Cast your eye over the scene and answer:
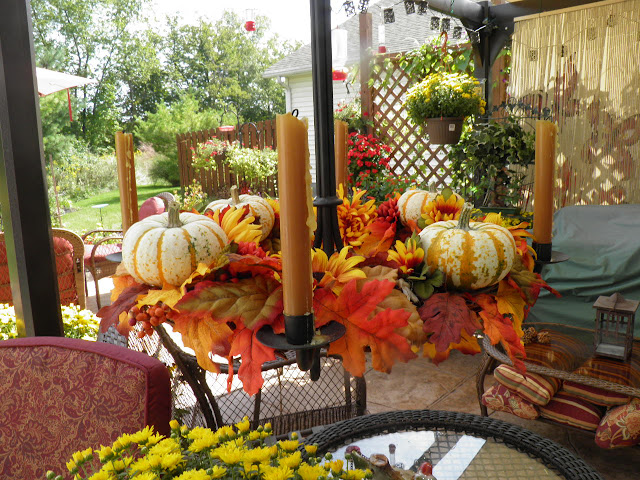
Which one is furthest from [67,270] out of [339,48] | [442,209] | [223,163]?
[223,163]

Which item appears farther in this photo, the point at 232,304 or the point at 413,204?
the point at 413,204

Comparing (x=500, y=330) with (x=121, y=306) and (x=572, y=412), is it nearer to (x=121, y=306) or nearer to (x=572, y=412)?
(x=121, y=306)

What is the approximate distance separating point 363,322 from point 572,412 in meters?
1.82

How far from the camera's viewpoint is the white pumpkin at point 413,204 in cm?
55

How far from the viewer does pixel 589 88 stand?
3.18 m

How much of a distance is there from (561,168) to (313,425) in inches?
101

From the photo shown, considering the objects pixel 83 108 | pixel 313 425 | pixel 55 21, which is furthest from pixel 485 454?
pixel 55 21

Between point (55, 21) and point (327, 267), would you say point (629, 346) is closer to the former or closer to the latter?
point (327, 267)

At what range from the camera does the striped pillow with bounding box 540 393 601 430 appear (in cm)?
183

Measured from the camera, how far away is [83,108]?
13.0 meters

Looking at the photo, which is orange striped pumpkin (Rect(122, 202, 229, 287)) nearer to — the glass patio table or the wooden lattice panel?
the glass patio table

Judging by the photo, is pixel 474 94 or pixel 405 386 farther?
pixel 474 94

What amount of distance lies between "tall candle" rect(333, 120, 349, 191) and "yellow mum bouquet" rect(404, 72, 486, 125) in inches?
113

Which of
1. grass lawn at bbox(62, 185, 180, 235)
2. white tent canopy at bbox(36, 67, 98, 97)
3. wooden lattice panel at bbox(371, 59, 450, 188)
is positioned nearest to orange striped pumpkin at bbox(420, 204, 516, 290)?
wooden lattice panel at bbox(371, 59, 450, 188)
